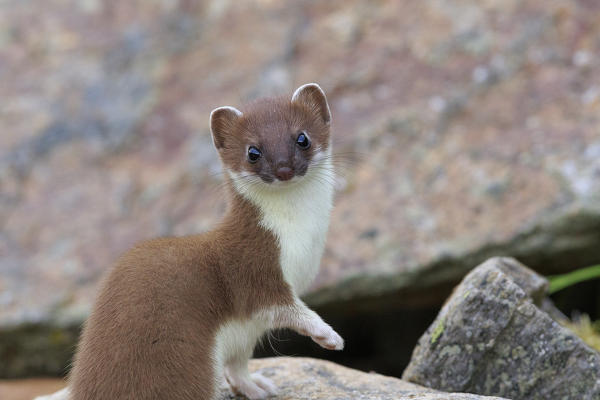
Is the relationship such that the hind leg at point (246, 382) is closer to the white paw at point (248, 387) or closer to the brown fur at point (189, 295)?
the white paw at point (248, 387)

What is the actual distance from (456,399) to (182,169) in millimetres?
5186

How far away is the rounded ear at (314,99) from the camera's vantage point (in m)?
5.12

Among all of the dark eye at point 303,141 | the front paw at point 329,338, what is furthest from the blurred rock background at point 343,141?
the front paw at point 329,338

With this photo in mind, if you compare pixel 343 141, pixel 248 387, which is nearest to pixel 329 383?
pixel 248 387

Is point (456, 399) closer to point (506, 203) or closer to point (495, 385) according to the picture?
point (495, 385)

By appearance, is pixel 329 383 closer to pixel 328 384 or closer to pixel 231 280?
pixel 328 384

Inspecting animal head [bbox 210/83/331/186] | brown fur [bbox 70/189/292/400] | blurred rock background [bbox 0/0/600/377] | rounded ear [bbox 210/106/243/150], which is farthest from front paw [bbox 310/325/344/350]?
blurred rock background [bbox 0/0/600/377]

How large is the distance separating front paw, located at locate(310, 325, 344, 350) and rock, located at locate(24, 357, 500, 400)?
1.10 feet

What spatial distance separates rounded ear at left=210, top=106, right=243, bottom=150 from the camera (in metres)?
5.02

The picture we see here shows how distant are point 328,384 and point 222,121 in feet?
5.94

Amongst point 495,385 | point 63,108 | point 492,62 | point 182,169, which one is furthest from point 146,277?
point 63,108

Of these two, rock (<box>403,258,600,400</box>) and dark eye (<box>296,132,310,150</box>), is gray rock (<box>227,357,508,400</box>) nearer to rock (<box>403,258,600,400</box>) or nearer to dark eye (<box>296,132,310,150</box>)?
rock (<box>403,258,600,400</box>)

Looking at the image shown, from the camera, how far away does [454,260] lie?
6820 mm

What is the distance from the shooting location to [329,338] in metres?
4.49
